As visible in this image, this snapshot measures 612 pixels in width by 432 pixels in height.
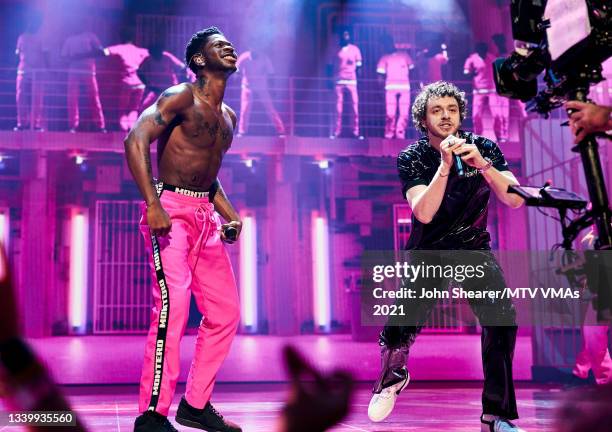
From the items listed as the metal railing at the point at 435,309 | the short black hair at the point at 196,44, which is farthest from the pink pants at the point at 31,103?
the short black hair at the point at 196,44

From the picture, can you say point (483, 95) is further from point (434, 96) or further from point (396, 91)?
point (434, 96)

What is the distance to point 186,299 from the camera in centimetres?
277

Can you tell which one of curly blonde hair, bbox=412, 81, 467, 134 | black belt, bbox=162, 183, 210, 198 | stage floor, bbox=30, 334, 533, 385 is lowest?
stage floor, bbox=30, 334, 533, 385

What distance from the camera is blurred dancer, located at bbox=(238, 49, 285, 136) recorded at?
9.73 metres

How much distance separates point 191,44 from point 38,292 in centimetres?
701

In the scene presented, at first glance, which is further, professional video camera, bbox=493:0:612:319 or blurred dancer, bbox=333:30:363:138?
blurred dancer, bbox=333:30:363:138

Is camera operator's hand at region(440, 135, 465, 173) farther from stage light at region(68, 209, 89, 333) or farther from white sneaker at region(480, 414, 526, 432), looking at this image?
stage light at region(68, 209, 89, 333)

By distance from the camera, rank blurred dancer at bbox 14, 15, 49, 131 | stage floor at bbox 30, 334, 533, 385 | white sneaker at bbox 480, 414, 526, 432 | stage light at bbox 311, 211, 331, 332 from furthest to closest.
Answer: stage light at bbox 311, 211, 331, 332 < blurred dancer at bbox 14, 15, 49, 131 < stage floor at bbox 30, 334, 533, 385 < white sneaker at bbox 480, 414, 526, 432

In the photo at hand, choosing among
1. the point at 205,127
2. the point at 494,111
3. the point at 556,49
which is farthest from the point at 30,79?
the point at 556,49

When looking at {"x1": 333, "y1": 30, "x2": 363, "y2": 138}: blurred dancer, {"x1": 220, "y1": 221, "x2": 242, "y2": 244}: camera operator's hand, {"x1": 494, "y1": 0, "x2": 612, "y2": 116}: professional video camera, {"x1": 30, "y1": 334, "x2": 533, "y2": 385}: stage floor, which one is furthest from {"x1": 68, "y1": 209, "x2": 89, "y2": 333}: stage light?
{"x1": 494, "y1": 0, "x2": 612, "y2": 116}: professional video camera

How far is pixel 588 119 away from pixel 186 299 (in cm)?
172

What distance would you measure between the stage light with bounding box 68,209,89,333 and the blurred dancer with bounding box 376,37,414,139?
5143 millimetres

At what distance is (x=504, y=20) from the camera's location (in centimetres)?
1183

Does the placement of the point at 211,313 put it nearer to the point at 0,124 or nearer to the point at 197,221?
the point at 197,221
